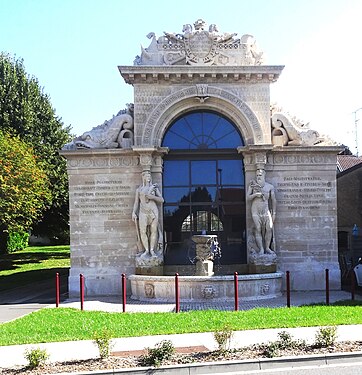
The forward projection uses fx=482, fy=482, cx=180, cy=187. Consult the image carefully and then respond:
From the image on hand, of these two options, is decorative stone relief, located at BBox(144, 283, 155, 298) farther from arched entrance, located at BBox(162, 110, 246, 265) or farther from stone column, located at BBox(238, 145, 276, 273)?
stone column, located at BBox(238, 145, 276, 273)

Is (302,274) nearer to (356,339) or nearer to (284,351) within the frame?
(356,339)

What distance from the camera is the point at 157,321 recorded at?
11.2 m

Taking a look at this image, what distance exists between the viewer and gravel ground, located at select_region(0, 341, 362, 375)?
741 cm

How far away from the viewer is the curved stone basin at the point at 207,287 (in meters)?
14.4

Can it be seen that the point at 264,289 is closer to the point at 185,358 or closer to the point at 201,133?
the point at 201,133

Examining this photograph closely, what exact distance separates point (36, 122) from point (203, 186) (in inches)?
574

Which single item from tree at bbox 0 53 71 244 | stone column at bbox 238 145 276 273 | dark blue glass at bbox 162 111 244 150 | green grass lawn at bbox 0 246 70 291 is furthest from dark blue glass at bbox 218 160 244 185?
tree at bbox 0 53 71 244

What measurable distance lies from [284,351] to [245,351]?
2.11 feet

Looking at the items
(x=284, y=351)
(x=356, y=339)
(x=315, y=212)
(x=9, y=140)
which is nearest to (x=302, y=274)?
(x=315, y=212)

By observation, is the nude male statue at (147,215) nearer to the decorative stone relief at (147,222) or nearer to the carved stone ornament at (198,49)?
the decorative stone relief at (147,222)

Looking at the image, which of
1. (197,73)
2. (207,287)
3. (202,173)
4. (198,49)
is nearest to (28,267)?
(202,173)

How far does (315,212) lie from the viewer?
17.3 m

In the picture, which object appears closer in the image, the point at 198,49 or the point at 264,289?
the point at 264,289

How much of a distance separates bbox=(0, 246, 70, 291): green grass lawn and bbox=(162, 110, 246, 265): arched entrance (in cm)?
749
